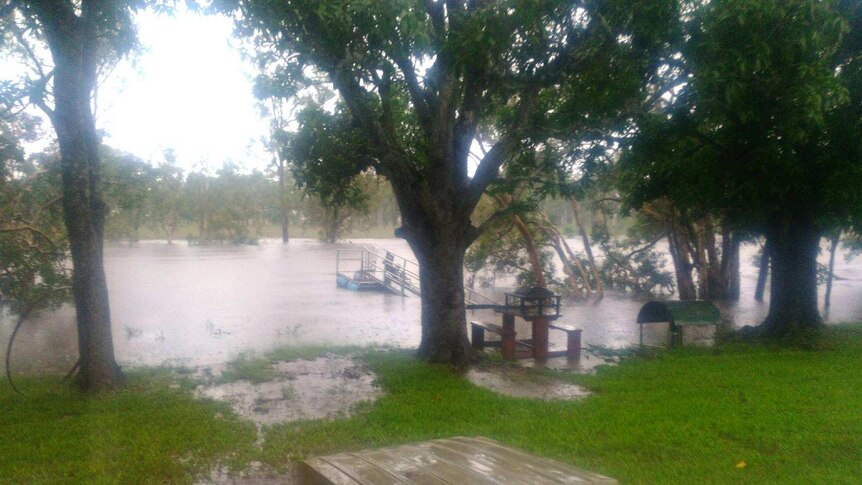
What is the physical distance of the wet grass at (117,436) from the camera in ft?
20.2

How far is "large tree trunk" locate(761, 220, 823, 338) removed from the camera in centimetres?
1454

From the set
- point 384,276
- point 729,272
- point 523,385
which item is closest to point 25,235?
point 523,385

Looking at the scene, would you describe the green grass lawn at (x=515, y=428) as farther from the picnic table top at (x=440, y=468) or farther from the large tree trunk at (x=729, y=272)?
the large tree trunk at (x=729, y=272)

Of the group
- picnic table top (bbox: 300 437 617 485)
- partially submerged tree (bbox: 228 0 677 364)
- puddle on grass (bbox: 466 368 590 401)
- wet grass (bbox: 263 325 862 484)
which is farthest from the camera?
partially submerged tree (bbox: 228 0 677 364)

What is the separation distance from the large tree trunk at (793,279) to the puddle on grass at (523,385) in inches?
250

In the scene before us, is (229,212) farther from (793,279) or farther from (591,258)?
(793,279)

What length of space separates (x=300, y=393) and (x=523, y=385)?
294 cm

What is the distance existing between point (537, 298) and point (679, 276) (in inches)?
513

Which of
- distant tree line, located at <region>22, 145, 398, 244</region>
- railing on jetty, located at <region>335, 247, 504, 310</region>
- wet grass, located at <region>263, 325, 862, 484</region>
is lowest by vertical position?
wet grass, located at <region>263, 325, 862, 484</region>

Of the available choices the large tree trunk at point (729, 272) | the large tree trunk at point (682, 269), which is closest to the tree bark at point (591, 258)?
the large tree trunk at point (682, 269)

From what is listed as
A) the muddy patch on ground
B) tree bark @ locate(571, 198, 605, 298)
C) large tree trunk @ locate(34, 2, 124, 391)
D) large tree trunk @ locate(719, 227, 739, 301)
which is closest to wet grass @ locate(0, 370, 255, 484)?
the muddy patch on ground

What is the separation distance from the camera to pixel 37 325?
17016 mm

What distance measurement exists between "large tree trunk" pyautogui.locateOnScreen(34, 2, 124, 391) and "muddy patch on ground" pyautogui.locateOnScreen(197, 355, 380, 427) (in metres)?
1.31

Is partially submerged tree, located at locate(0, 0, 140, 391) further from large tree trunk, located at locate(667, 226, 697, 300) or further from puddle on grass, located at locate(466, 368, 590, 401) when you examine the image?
large tree trunk, located at locate(667, 226, 697, 300)
